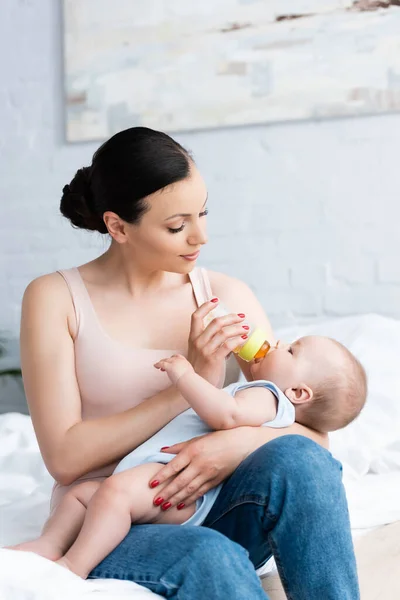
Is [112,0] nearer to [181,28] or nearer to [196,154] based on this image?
[181,28]

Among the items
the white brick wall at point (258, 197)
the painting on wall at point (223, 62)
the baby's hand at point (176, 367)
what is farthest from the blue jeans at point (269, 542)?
the painting on wall at point (223, 62)

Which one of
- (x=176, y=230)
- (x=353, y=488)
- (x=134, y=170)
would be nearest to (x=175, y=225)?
(x=176, y=230)

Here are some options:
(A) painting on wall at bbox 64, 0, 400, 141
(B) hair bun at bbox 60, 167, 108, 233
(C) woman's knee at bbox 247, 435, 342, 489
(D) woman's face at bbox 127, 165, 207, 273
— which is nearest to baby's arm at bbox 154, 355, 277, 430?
(C) woman's knee at bbox 247, 435, 342, 489

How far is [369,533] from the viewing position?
1.73 metres

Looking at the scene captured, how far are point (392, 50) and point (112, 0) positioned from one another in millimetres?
1051

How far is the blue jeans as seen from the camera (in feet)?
3.63

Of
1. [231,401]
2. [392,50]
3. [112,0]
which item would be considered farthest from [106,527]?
[112,0]

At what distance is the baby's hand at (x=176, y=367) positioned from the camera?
1.34 m

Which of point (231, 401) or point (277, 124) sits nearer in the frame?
point (231, 401)

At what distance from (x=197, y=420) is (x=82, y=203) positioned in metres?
0.49

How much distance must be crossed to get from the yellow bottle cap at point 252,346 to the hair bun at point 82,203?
380mm

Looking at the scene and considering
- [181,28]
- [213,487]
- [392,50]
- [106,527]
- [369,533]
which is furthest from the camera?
[181,28]

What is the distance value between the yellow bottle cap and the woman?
0.16 ft

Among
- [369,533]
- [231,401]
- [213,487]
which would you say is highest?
[231,401]
